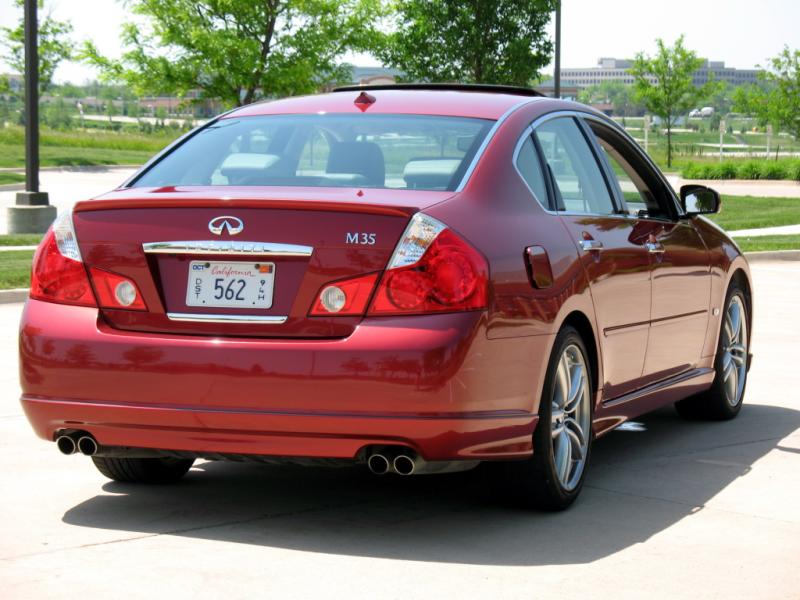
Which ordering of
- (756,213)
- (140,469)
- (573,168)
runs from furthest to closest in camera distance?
(756,213) → (573,168) → (140,469)

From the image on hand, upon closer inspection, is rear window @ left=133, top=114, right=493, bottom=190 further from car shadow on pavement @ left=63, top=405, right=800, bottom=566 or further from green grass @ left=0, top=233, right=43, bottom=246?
green grass @ left=0, top=233, right=43, bottom=246

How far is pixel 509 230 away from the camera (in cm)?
548

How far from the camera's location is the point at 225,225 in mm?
5191

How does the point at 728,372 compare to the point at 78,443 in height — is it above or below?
below

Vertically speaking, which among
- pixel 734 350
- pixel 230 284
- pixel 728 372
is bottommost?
pixel 728 372

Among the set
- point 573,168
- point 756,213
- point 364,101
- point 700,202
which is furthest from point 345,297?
point 756,213

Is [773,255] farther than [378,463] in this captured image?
Yes

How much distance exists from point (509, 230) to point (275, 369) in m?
1.05

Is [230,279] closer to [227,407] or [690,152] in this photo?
[227,407]

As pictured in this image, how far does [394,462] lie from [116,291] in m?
1.18

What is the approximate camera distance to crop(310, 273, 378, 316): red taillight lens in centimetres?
508

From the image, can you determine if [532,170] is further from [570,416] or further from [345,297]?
[345,297]

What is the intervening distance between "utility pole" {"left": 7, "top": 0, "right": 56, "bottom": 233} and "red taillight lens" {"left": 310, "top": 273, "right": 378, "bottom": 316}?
16.6 meters

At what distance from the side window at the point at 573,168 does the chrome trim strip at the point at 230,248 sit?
4.74ft
